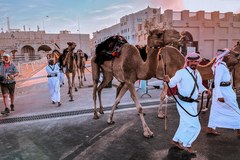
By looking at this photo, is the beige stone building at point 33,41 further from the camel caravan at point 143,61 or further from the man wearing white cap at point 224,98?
the man wearing white cap at point 224,98

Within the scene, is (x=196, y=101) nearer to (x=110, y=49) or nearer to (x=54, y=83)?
(x=110, y=49)

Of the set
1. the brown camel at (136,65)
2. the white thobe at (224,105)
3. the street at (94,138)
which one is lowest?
the street at (94,138)

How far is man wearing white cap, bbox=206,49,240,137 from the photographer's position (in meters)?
4.68

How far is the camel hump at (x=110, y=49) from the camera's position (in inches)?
234

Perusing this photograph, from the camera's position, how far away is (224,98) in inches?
189

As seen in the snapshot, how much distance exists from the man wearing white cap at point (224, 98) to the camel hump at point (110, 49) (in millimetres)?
2492

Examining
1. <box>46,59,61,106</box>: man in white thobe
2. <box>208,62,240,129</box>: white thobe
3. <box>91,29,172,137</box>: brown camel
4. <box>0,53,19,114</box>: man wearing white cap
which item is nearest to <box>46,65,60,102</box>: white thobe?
<box>46,59,61,106</box>: man in white thobe

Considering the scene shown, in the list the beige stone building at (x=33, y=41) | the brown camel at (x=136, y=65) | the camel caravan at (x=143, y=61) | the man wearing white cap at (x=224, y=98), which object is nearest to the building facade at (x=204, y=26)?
the camel caravan at (x=143, y=61)

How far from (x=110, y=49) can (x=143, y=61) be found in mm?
1144

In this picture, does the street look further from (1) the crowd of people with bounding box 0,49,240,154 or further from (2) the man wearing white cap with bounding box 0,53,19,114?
(2) the man wearing white cap with bounding box 0,53,19,114


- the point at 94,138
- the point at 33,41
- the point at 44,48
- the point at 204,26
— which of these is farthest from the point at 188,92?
the point at 44,48

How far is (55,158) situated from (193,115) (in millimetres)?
2699

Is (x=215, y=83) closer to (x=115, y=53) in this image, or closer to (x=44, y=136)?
(x=115, y=53)

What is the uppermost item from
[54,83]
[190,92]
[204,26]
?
[204,26]
